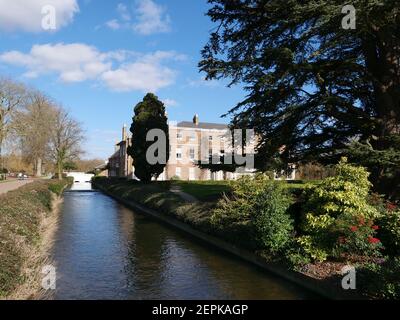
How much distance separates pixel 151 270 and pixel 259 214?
3.33 m

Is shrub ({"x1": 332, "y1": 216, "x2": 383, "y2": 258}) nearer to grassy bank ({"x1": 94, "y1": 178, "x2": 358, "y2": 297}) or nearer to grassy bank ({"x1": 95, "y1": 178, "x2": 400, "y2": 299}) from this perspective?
grassy bank ({"x1": 95, "y1": 178, "x2": 400, "y2": 299})

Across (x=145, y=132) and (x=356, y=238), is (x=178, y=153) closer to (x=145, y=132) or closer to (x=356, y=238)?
(x=145, y=132)

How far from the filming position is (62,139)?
220ft

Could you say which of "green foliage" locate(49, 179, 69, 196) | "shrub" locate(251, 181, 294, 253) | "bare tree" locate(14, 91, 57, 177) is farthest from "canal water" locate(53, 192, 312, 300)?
"bare tree" locate(14, 91, 57, 177)

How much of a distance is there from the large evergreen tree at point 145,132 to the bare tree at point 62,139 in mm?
29509

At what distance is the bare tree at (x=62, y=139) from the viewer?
213 ft

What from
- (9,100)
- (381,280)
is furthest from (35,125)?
(381,280)

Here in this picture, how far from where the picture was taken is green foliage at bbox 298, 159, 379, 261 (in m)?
9.74

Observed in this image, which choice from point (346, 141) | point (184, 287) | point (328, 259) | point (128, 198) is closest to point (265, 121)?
point (346, 141)

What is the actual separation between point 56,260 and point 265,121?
8.45 meters

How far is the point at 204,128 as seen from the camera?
218 feet

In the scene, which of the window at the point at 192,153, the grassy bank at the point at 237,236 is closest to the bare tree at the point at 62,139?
the window at the point at 192,153

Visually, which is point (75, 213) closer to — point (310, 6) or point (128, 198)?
point (128, 198)

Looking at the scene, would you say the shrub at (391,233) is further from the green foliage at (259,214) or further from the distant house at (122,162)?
the distant house at (122,162)
